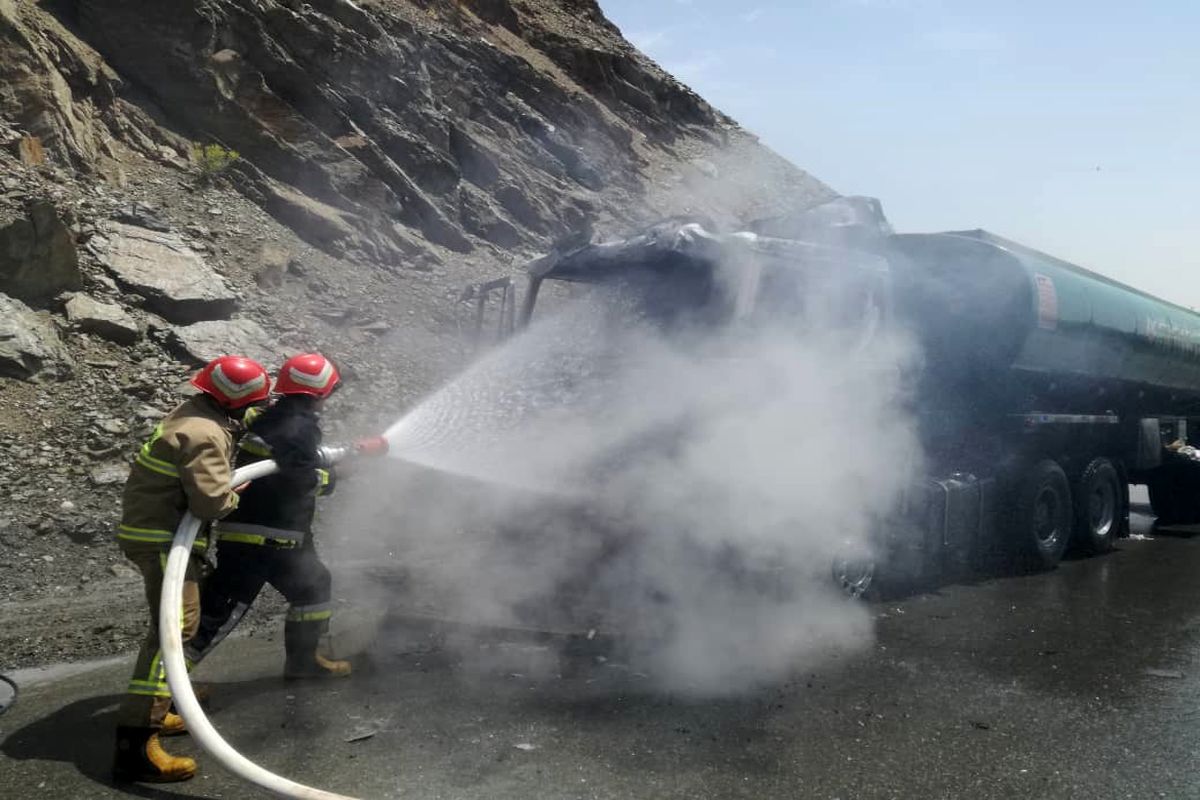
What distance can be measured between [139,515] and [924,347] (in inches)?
220

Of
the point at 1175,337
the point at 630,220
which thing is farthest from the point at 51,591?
the point at 630,220

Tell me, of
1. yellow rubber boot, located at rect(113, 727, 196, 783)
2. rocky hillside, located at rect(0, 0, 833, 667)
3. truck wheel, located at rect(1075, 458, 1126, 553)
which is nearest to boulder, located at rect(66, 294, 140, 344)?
rocky hillside, located at rect(0, 0, 833, 667)

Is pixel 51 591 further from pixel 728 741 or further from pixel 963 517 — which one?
pixel 963 517

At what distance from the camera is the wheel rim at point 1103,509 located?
28.1 ft

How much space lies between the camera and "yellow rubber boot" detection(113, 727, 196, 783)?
324 cm

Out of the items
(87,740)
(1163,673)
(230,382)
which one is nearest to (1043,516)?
(1163,673)

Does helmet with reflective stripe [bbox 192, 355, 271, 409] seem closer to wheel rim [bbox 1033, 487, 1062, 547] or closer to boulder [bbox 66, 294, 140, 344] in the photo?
boulder [bbox 66, 294, 140, 344]

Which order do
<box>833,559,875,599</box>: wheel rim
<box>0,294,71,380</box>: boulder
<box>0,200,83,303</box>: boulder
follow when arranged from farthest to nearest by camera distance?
<box>0,200,83,303</box>: boulder → <box>0,294,71,380</box>: boulder → <box>833,559,875,599</box>: wheel rim

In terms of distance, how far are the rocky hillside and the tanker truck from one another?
135 inches

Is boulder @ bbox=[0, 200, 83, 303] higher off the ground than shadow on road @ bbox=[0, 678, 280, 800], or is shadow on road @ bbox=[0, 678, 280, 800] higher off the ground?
boulder @ bbox=[0, 200, 83, 303]

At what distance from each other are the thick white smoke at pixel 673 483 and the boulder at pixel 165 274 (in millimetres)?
4716

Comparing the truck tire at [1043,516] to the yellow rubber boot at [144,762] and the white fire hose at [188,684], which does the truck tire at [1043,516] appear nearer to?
the white fire hose at [188,684]

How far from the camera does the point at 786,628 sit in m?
5.32

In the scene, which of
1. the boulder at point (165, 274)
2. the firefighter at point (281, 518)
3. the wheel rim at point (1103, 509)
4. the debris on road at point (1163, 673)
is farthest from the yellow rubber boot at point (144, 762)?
the wheel rim at point (1103, 509)
